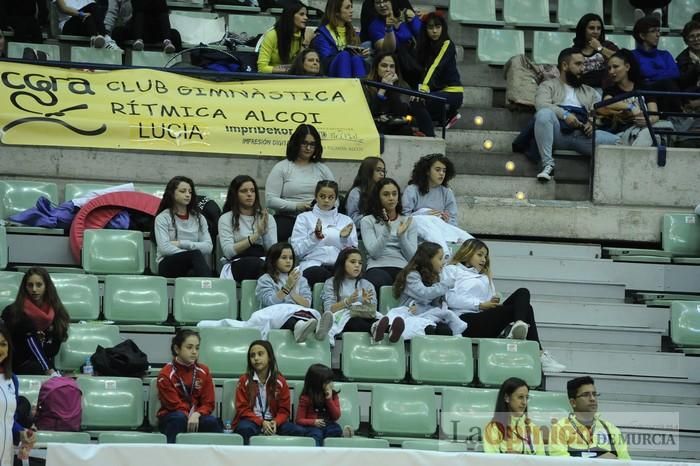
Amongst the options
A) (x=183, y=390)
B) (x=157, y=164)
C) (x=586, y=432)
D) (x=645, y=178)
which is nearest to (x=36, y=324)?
(x=183, y=390)

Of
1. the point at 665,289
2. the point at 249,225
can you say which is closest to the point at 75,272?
the point at 249,225

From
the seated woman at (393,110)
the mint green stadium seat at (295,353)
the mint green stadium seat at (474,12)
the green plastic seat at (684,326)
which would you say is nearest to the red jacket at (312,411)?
the mint green stadium seat at (295,353)

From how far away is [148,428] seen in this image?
11695mm

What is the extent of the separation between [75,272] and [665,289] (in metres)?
5.15

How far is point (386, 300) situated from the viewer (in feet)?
42.6

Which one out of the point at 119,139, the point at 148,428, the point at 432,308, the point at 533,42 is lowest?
the point at 148,428

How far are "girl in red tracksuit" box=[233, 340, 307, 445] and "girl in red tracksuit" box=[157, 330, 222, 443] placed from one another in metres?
0.21

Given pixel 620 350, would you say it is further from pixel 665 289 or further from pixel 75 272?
pixel 75 272

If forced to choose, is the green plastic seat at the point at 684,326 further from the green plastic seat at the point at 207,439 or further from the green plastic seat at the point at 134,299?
the green plastic seat at the point at 207,439

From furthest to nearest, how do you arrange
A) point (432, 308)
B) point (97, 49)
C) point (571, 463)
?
point (97, 49), point (432, 308), point (571, 463)

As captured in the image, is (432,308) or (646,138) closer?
(432,308)

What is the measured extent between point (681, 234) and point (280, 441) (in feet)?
17.7

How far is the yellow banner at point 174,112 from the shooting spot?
47.6ft

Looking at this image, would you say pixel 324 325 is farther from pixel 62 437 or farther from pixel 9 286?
pixel 9 286
